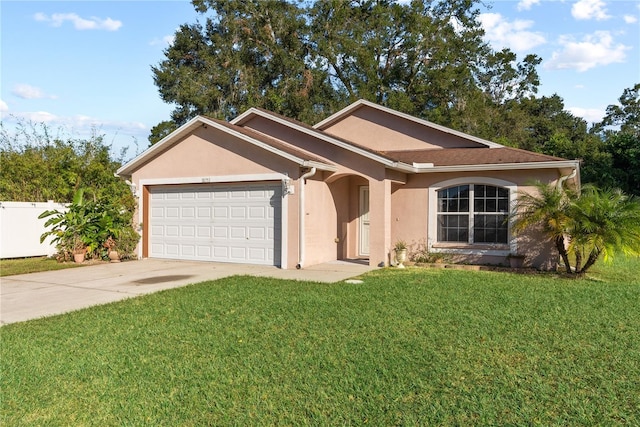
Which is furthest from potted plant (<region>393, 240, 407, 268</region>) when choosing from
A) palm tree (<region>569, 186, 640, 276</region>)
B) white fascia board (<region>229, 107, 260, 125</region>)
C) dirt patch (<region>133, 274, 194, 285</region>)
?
white fascia board (<region>229, 107, 260, 125</region>)

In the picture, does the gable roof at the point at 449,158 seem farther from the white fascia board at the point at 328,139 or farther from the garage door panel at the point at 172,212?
the garage door panel at the point at 172,212

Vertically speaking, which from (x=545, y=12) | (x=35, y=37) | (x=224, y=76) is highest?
(x=224, y=76)

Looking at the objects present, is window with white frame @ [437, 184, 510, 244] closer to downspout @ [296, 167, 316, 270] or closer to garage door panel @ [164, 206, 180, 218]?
downspout @ [296, 167, 316, 270]

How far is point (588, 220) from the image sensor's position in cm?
981

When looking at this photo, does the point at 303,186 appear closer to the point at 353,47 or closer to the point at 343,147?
the point at 343,147

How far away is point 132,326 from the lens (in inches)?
249

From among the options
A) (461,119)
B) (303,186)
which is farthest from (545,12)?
(461,119)

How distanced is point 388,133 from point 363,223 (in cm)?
388

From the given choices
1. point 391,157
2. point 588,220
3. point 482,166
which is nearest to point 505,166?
point 482,166

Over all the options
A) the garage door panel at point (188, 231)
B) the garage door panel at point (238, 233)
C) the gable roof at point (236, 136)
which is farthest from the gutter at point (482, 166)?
the garage door panel at point (188, 231)

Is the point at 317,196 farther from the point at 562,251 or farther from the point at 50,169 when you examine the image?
the point at 50,169

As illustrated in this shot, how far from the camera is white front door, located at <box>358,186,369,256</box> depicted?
14.3 meters

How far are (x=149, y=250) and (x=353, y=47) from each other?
20752 millimetres

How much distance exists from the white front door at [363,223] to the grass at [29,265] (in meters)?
8.25
